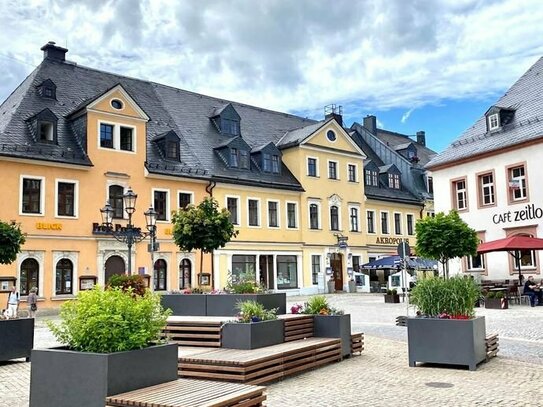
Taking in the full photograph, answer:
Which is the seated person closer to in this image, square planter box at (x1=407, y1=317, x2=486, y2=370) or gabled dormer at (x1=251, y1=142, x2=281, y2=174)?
square planter box at (x1=407, y1=317, x2=486, y2=370)

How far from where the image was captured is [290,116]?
150 feet

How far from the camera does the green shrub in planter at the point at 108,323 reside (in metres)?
6.12

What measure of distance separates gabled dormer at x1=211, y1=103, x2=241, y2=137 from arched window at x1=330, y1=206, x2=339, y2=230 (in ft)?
25.9

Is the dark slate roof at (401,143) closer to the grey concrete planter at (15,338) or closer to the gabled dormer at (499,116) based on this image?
the gabled dormer at (499,116)

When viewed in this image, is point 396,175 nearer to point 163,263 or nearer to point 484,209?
point 484,209

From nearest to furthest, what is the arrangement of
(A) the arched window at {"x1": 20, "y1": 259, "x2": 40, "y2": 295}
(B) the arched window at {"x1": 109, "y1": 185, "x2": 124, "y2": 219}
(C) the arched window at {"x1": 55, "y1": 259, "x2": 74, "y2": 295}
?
(A) the arched window at {"x1": 20, "y1": 259, "x2": 40, "y2": 295}
(C) the arched window at {"x1": 55, "y1": 259, "x2": 74, "y2": 295}
(B) the arched window at {"x1": 109, "y1": 185, "x2": 124, "y2": 219}

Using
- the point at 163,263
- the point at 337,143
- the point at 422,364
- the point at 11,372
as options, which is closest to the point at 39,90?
the point at 163,263

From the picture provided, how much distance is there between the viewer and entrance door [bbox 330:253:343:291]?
40.8 m

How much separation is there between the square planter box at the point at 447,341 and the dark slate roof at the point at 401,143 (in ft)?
136

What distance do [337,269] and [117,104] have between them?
18234mm

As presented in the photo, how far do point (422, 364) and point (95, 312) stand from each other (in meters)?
6.65

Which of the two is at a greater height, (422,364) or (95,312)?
(95,312)

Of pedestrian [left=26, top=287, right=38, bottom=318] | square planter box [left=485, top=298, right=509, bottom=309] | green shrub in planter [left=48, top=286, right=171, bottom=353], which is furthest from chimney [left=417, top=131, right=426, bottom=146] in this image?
green shrub in planter [left=48, top=286, right=171, bottom=353]

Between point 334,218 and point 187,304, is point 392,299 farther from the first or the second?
point 187,304
